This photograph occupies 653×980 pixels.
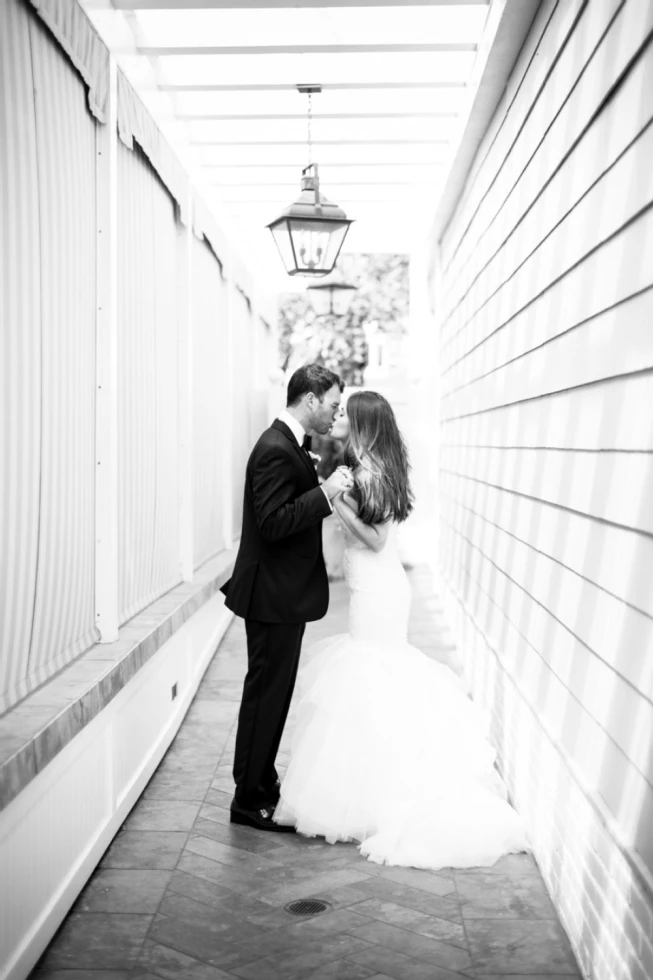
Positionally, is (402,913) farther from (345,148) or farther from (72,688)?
(345,148)

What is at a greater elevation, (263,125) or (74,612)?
(263,125)

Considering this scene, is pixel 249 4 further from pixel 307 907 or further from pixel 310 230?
pixel 307 907

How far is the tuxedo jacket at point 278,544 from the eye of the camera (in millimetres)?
4059

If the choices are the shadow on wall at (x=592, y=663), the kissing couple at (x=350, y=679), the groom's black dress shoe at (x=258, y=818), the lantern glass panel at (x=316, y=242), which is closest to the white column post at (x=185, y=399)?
the lantern glass panel at (x=316, y=242)

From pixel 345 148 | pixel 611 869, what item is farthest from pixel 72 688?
pixel 345 148

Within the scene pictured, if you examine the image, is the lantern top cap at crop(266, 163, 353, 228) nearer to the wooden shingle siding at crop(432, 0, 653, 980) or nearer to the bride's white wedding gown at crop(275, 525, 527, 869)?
the wooden shingle siding at crop(432, 0, 653, 980)

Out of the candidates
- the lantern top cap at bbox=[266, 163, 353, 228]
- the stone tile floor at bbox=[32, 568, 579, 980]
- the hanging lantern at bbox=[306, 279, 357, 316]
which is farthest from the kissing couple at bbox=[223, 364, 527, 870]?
the hanging lantern at bbox=[306, 279, 357, 316]

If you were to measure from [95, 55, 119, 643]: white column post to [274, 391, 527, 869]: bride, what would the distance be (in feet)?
3.06

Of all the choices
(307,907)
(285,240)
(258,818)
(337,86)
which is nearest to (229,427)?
(285,240)

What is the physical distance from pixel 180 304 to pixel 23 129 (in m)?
3.36

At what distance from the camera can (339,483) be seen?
415 centimetres

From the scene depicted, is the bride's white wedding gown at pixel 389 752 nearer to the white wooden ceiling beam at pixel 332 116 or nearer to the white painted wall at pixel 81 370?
the white painted wall at pixel 81 370

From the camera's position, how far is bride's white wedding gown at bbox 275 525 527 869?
3918 millimetres

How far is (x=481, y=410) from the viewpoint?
20.0ft
